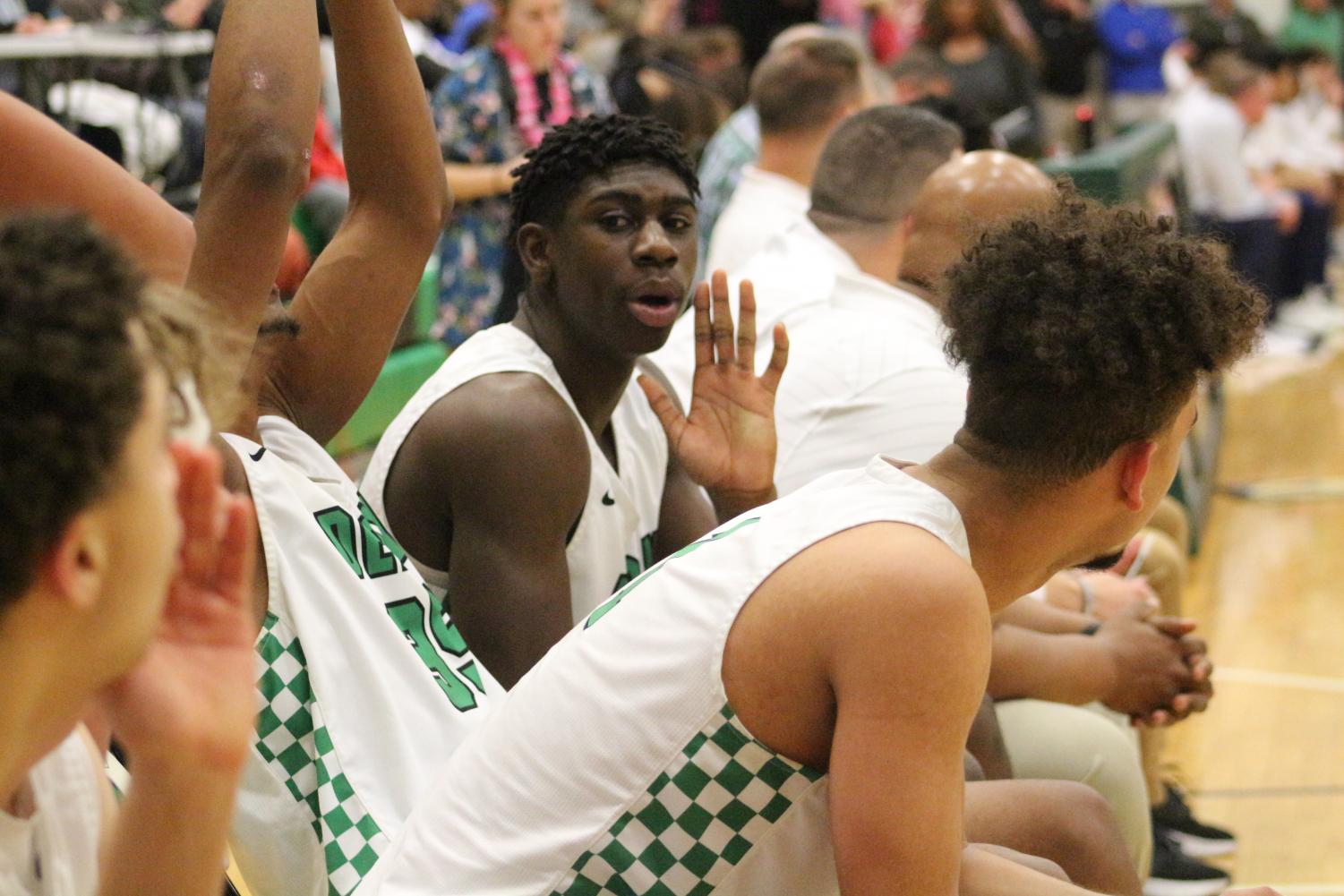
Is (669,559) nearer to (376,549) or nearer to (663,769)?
(663,769)

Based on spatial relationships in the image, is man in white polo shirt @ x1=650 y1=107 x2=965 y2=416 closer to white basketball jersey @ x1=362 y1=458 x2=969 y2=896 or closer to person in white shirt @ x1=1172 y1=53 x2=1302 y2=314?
white basketball jersey @ x1=362 y1=458 x2=969 y2=896

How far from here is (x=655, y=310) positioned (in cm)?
207

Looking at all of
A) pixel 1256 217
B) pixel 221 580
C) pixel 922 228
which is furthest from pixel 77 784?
pixel 1256 217

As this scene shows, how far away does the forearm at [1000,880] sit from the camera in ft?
4.55

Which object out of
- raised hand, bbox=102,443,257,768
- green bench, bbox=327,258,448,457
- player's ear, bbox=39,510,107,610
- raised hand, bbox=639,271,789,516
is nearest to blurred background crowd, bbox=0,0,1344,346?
green bench, bbox=327,258,448,457

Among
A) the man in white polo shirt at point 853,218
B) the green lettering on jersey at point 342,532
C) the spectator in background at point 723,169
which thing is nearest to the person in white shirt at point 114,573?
the green lettering on jersey at point 342,532

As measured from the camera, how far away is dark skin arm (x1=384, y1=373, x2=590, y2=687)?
182 centimetres

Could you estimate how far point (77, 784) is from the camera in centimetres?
103

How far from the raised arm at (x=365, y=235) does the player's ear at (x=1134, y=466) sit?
2.58 feet

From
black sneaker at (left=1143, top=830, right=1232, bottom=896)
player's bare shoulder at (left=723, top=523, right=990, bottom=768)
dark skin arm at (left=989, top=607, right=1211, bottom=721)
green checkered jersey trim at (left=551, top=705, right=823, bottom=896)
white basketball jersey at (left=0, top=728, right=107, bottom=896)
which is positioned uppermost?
player's bare shoulder at (left=723, top=523, right=990, bottom=768)

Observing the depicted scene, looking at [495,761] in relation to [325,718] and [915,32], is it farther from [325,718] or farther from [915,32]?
[915,32]

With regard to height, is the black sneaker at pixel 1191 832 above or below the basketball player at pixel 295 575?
below

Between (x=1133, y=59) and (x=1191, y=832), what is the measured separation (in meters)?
7.16

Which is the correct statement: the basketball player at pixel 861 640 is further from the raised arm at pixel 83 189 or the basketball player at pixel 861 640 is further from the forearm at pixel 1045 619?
the forearm at pixel 1045 619
